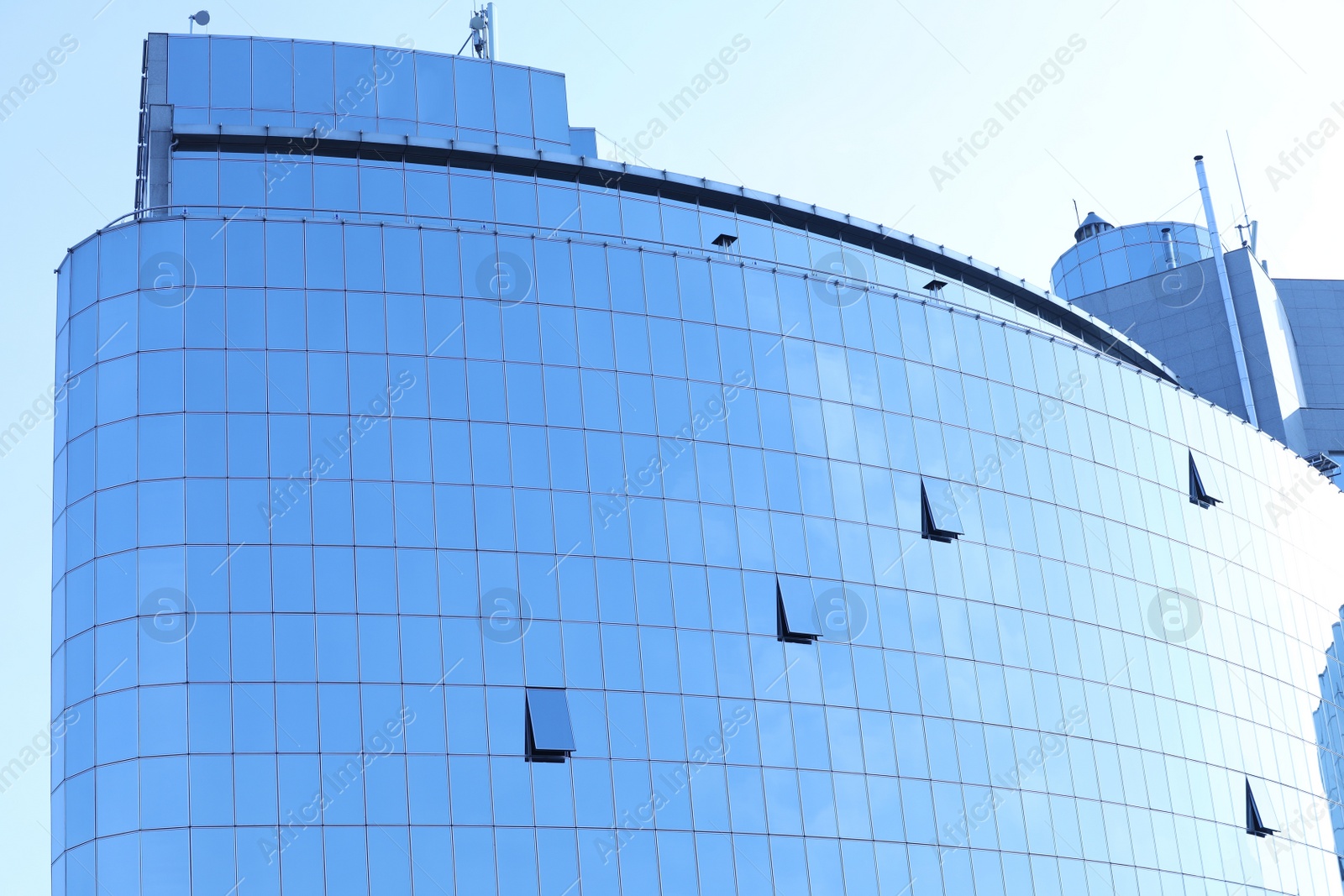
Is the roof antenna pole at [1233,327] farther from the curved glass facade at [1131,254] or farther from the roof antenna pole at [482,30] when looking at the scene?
the roof antenna pole at [482,30]

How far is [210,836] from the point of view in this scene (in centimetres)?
3475

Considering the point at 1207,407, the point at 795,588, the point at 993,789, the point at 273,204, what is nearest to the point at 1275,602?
the point at 1207,407

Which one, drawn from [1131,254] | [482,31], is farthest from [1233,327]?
[482,31]

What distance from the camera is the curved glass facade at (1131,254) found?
7588cm

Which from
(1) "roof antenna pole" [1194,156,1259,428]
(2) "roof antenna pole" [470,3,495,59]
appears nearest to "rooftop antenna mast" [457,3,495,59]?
(2) "roof antenna pole" [470,3,495,59]

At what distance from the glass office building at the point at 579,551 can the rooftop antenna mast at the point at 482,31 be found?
4183 millimetres

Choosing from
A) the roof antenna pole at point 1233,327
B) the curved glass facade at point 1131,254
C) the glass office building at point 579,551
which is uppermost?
the curved glass facade at point 1131,254

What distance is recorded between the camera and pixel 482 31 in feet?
172

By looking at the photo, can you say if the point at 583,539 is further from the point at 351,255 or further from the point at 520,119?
the point at 520,119

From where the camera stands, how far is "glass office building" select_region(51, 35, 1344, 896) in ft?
120

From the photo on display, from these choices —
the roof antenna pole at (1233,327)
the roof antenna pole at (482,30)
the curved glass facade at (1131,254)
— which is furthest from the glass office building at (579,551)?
the curved glass facade at (1131,254)

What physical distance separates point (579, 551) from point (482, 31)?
66.7ft

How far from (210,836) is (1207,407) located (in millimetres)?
35663

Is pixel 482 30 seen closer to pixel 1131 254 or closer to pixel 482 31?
pixel 482 31
